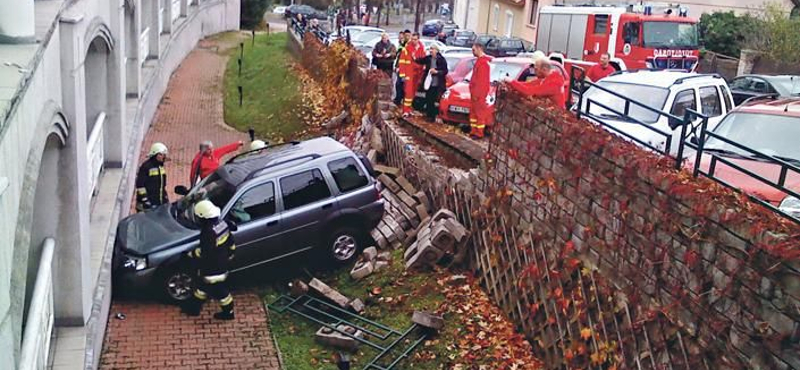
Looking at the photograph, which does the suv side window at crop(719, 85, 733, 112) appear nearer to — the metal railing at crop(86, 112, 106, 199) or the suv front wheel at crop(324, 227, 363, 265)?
the suv front wheel at crop(324, 227, 363, 265)

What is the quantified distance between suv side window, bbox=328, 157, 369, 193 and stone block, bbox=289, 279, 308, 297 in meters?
1.44

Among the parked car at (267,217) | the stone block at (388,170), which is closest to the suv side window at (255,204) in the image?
the parked car at (267,217)

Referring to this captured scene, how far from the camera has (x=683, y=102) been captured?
12.6 m

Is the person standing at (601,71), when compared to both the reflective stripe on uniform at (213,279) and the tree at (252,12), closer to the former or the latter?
the reflective stripe on uniform at (213,279)

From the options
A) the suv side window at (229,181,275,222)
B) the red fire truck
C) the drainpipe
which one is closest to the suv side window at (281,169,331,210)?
the suv side window at (229,181,275,222)

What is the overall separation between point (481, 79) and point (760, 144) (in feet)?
15.4

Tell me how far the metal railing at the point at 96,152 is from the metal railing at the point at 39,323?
297cm

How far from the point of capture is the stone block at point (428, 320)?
9.06 meters

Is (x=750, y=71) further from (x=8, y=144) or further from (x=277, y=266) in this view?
(x=8, y=144)

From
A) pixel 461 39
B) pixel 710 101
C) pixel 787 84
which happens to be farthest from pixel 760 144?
pixel 461 39

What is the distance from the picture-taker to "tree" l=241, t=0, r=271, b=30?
43344 mm

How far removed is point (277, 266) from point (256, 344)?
1548 mm

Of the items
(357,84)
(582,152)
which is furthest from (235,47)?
(582,152)

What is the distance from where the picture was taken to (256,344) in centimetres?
962
